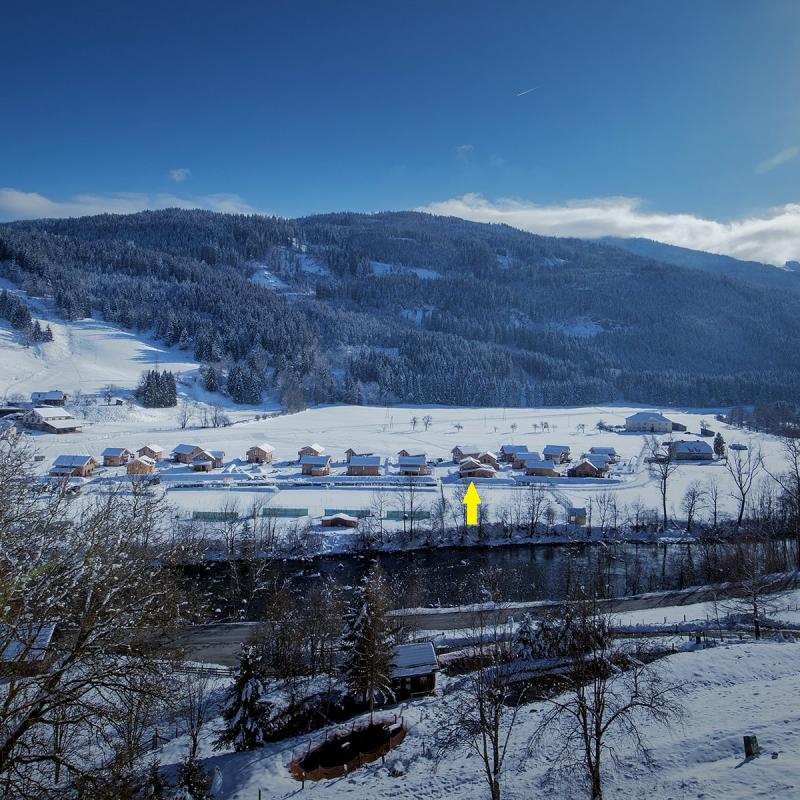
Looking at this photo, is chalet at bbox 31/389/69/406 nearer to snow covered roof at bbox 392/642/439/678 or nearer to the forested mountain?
the forested mountain

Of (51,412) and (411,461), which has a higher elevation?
(51,412)

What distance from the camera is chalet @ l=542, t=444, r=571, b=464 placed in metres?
44.8

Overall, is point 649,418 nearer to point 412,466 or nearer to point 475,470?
point 475,470

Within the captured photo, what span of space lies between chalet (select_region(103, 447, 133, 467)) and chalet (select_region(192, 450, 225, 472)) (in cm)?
534

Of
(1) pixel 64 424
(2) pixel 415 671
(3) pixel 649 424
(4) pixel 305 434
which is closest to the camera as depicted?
(2) pixel 415 671

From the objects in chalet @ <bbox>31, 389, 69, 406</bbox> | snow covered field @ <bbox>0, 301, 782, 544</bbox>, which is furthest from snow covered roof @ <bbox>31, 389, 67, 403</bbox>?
snow covered field @ <bbox>0, 301, 782, 544</bbox>

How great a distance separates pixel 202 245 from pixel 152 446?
4888 inches

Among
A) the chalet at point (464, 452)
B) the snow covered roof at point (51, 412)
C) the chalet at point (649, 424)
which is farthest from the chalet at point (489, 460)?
the snow covered roof at point (51, 412)

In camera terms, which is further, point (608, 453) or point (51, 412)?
point (51, 412)

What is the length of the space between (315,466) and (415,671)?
26.9 m

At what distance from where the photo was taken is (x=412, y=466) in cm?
4038

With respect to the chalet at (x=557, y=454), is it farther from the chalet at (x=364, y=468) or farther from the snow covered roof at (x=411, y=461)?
the chalet at (x=364, y=468)

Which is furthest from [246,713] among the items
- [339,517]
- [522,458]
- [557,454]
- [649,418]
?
[649,418]

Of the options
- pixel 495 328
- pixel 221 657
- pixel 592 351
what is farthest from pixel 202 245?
pixel 221 657
